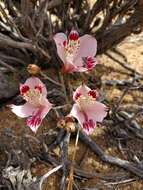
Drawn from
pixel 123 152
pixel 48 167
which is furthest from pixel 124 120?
pixel 48 167

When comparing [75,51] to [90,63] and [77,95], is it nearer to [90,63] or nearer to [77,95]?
[90,63]

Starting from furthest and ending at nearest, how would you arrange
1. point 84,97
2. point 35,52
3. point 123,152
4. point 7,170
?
point 35,52 < point 123,152 < point 7,170 < point 84,97

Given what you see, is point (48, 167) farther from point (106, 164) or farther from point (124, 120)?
point (124, 120)

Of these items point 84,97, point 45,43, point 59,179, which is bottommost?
point 59,179

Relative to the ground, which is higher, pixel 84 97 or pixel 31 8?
pixel 31 8

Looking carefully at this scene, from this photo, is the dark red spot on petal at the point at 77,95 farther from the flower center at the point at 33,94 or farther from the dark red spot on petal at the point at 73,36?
the dark red spot on petal at the point at 73,36

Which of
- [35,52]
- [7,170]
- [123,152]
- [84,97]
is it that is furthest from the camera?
[35,52]

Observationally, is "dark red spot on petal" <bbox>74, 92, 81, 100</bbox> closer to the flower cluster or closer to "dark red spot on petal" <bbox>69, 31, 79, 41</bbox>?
the flower cluster

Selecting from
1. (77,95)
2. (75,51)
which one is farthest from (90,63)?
(77,95)
